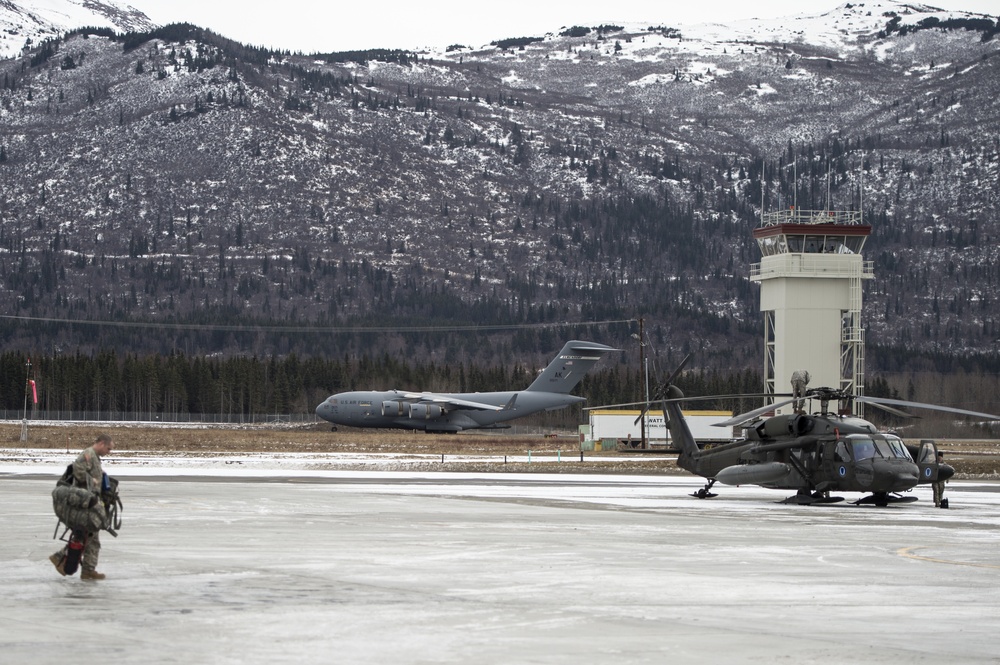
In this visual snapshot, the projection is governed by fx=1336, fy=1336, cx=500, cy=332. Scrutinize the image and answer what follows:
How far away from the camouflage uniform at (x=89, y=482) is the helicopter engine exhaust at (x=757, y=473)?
2202 centimetres

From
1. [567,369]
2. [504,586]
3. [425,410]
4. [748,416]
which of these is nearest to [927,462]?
[748,416]

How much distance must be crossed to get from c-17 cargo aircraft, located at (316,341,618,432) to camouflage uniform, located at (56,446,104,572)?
290ft

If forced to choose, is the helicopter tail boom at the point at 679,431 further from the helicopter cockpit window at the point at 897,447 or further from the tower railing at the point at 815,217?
the tower railing at the point at 815,217

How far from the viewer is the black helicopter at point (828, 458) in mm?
35594

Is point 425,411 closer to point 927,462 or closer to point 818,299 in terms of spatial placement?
point 818,299

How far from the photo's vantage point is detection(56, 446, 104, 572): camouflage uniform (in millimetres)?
→ 18406

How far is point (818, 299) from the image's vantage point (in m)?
81.2

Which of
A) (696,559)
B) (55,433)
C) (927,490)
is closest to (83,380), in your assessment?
(55,433)

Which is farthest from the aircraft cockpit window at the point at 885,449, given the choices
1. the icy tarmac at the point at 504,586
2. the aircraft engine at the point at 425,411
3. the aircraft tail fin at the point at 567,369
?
the aircraft tail fin at the point at 567,369

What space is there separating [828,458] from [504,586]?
66.0 ft

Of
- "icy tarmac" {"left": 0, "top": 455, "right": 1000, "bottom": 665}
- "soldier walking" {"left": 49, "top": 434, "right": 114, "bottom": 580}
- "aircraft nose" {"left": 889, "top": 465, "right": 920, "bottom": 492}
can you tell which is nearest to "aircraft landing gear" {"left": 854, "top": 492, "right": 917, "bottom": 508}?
"aircraft nose" {"left": 889, "top": 465, "right": 920, "bottom": 492}

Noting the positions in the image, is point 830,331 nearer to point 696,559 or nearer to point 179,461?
point 179,461

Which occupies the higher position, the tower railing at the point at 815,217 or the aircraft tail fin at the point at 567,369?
the tower railing at the point at 815,217

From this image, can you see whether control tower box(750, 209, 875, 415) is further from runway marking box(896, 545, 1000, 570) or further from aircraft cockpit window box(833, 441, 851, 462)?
runway marking box(896, 545, 1000, 570)
